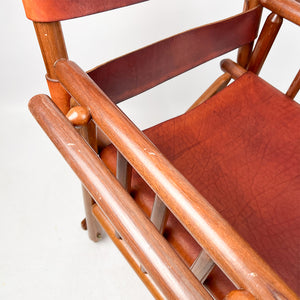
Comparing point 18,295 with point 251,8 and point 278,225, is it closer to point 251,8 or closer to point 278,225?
point 278,225

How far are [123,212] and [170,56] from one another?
1.11ft

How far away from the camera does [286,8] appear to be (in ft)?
1.95

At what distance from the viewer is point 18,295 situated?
30.4 inches

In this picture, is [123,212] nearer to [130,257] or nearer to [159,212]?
[159,212]

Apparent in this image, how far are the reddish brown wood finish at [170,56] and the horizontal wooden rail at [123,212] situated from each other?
0.42ft

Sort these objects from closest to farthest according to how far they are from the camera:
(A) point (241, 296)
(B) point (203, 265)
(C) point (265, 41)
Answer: (A) point (241, 296) < (B) point (203, 265) < (C) point (265, 41)

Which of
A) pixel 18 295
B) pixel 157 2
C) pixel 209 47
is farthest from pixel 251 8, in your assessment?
pixel 18 295

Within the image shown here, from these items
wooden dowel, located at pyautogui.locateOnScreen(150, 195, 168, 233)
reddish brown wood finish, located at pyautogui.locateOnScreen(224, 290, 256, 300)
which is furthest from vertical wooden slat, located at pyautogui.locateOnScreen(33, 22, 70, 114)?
reddish brown wood finish, located at pyautogui.locateOnScreen(224, 290, 256, 300)

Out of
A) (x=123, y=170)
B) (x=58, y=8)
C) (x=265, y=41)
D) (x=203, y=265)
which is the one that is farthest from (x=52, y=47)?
(x=265, y=41)

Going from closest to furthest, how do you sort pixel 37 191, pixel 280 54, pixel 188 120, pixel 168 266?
pixel 168 266
pixel 188 120
pixel 37 191
pixel 280 54

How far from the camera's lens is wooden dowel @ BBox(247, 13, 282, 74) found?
0.64m

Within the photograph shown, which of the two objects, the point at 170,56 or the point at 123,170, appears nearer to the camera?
the point at 123,170

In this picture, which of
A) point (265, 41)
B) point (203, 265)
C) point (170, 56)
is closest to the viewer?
point (203, 265)

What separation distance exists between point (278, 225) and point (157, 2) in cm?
72
